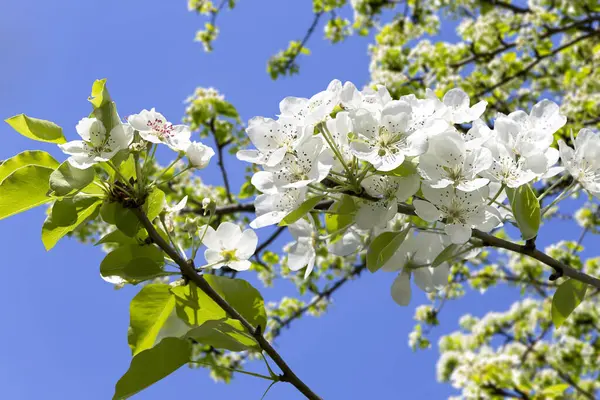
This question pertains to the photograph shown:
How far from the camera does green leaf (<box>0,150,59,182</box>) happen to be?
1.02 metres

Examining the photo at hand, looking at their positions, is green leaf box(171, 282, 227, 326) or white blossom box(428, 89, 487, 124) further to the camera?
white blossom box(428, 89, 487, 124)

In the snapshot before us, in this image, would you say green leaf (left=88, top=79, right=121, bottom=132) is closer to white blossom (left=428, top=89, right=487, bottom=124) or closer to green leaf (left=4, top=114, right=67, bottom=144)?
green leaf (left=4, top=114, right=67, bottom=144)

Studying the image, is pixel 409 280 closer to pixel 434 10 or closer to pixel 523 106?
pixel 523 106

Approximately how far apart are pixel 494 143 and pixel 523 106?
5570mm

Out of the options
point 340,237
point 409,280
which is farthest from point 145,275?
point 409,280

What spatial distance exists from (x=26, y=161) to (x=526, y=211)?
982mm

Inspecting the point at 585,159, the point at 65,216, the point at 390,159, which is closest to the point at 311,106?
the point at 390,159

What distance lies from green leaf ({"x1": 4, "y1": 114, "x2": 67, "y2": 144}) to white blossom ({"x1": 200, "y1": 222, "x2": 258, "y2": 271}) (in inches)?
13.8

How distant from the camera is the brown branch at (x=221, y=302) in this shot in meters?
0.96

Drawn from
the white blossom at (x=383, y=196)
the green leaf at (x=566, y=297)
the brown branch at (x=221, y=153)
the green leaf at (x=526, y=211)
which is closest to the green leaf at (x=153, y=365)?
the white blossom at (x=383, y=196)

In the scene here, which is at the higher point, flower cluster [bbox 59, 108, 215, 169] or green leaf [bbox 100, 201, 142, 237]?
flower cluster [bbox 59, 108, 215, 169]

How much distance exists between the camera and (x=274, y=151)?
3.41ft

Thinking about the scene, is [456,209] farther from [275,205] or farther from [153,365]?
[153,365]

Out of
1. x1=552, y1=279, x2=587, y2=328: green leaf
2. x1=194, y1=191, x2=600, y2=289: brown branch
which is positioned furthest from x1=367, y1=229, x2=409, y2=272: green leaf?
x1=552, y1=279, x2=587, y2=328: green leaf
